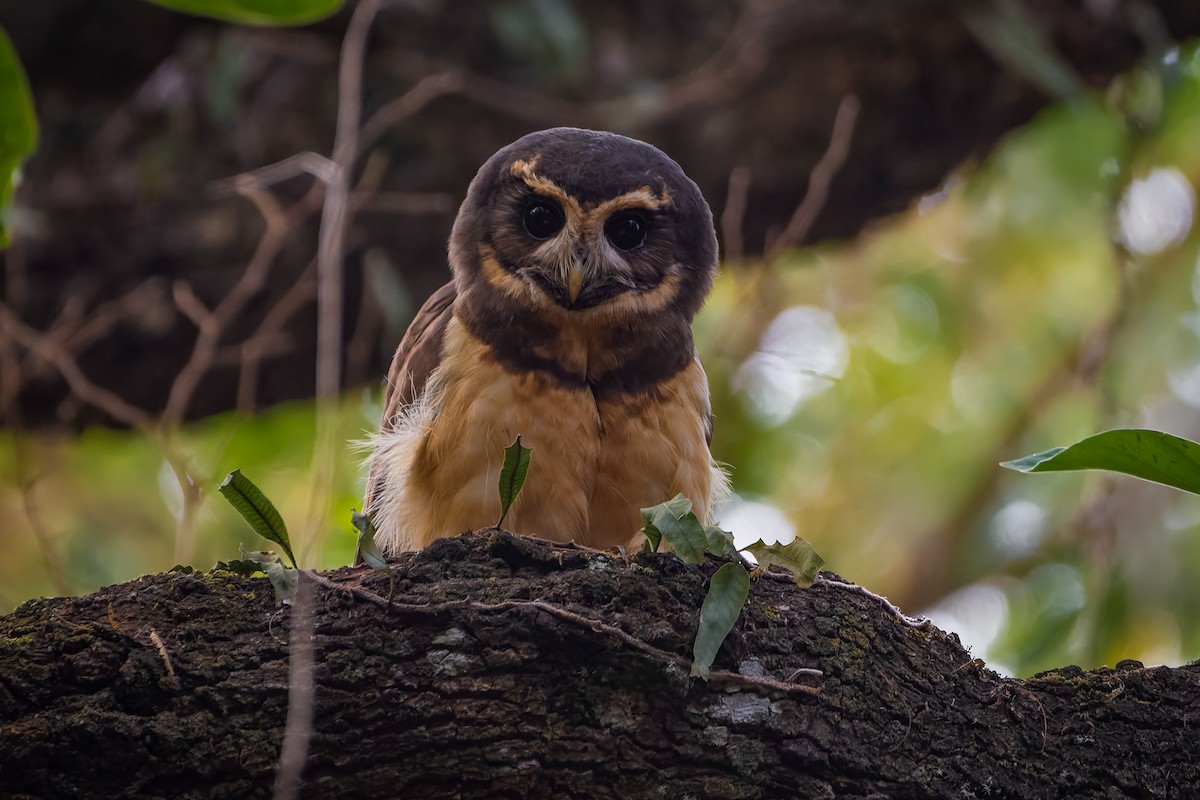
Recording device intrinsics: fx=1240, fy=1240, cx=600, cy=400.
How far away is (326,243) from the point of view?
15.4 ft

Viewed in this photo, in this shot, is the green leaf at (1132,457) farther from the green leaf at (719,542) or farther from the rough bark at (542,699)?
the green leaf at (719,542)

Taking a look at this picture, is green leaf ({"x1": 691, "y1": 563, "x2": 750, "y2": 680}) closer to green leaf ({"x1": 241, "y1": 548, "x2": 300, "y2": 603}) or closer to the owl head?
green leaf ({"x1": 241, "y1": 548, "x2": 300, "y2": 603})

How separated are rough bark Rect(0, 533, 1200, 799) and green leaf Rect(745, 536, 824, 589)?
0.10 meters

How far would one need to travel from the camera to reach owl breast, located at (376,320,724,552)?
15.1ft

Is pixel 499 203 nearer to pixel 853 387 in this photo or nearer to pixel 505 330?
pixel 505 330

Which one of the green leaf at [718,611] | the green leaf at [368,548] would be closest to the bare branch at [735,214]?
the green leaf at [718,611]

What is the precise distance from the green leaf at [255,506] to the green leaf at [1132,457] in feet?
6.07

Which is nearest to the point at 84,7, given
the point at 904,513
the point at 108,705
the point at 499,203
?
the point at 499,203

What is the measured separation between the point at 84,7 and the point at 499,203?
136 inches

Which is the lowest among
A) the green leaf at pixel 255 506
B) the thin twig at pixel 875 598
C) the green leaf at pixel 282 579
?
the green leaf at pixel 282 579

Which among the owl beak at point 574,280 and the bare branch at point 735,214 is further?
the bare branch at point 735,214

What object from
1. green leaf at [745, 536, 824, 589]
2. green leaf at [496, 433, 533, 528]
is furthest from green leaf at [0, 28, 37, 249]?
green leaf at [745, 536, 824, 589]

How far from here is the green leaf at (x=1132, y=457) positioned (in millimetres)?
3117

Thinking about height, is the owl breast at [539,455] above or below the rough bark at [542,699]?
above
